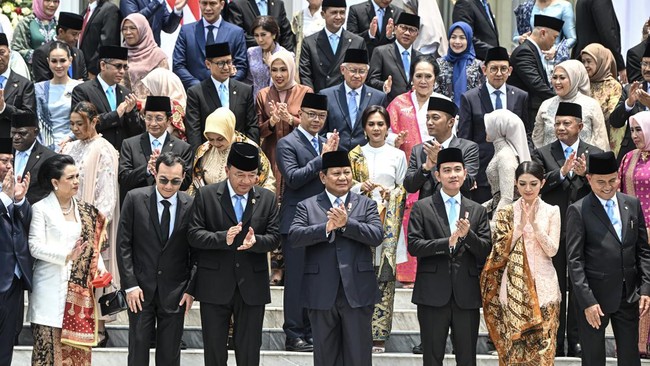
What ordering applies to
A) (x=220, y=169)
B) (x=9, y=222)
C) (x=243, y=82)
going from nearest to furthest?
(x=9, y=222), (x=220, y=169), (x=243, y=82)

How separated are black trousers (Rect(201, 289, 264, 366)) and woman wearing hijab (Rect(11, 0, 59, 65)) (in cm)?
452

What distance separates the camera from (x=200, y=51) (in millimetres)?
13500

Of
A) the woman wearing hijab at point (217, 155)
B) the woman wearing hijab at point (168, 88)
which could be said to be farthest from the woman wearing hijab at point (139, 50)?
the woman wearing hijab at point (217, 155)

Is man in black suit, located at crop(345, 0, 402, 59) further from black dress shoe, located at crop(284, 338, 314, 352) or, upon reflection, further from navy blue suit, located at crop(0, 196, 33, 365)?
navy blue suit, located at crop(0, 196, 33, 365)

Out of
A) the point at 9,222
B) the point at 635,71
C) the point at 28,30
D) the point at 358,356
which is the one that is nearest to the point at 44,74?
the point at 28,30

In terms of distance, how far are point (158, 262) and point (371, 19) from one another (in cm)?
476

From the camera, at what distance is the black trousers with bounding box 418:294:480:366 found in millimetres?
10625

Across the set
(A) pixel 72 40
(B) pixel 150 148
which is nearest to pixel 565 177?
(B) pixel 150 148

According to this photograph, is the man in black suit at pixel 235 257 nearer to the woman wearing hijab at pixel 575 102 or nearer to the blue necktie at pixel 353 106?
the blue necktie at pixel 353 106

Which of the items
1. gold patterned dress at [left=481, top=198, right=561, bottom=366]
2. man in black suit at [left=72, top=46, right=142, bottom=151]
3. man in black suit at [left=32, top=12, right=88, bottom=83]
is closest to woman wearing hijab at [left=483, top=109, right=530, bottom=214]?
gold patterned dress at [left=481, top=198, right=561, bottom=366]

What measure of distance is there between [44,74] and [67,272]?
11.3 ft

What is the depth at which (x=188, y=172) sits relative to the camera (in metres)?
11.7

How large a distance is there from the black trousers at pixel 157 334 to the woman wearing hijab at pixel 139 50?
330 cm

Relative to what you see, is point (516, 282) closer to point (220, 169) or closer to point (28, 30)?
point (220, 169)
